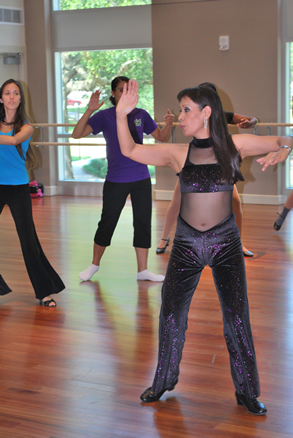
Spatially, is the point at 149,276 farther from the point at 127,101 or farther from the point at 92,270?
the point at 127,101

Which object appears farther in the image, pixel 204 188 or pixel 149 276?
pixel 149 276

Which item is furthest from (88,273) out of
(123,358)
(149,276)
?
(123,358)

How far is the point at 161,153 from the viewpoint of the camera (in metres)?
2.30

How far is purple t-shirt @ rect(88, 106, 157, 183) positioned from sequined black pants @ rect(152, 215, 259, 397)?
1.86m

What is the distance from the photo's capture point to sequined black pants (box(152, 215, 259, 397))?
2.24 meters

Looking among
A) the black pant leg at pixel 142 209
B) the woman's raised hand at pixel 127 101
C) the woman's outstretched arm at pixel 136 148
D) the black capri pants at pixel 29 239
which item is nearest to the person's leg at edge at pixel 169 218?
the black pant leg at pixel 142 209

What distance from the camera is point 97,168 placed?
30.6 ft

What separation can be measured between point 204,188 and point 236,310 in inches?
19.5

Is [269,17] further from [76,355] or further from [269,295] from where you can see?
[76,355]

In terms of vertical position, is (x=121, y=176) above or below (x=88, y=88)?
below

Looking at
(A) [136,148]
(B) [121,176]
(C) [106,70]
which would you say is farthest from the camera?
(C) [106,70]

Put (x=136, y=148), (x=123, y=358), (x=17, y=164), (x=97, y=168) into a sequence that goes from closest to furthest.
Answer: (x=136, y=148)
(x=123, y=358)
(x=17, y=164)
(x=97, y=168)

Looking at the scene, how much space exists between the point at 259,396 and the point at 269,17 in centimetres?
635

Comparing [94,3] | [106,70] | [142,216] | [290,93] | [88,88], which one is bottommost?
[142,216]
